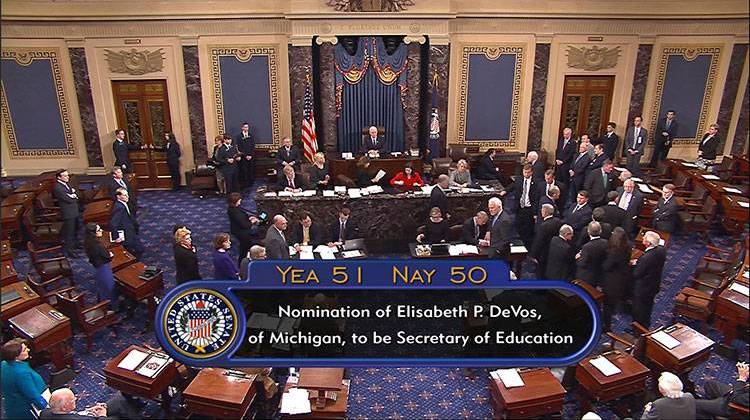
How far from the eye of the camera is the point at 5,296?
742 centimetres

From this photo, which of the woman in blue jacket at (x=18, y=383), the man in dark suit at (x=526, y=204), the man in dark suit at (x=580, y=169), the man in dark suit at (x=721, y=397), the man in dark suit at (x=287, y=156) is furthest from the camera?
the man in dark suit at (x=287, y=156)

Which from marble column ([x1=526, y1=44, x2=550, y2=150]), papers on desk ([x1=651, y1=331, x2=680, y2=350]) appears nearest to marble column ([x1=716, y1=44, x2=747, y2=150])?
marble column ([x1=526, y1=44, x2=550, y2=150])

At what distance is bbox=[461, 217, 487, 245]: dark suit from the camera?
8695 millimetres

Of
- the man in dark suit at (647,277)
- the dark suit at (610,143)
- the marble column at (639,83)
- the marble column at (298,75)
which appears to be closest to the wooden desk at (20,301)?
the marble column at (298,75)

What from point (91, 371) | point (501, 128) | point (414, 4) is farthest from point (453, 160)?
point (91, 371)

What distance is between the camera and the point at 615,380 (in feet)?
20.0

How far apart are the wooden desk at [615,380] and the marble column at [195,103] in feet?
31.8

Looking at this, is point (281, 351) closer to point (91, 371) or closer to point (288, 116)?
point (91, 371)

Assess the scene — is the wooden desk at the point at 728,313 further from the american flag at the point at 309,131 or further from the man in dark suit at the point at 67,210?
the man in dark suit at the point at 67,210

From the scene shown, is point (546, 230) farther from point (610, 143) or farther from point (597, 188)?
point (610, 143)

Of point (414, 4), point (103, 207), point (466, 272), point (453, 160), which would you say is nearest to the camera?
point (466, 272)

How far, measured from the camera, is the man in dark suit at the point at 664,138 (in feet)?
43.0

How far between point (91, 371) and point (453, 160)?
8882 mm

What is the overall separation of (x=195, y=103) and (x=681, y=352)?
438 inches
